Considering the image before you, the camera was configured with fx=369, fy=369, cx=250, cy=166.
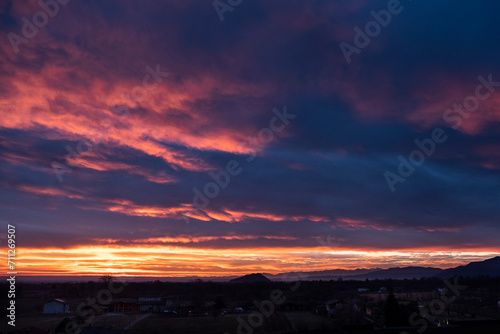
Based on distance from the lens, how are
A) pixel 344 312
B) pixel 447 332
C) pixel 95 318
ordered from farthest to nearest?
pixel 95 318 → pixel 344 312 → pixel 447 332

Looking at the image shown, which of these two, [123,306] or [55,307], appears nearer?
[55,307]

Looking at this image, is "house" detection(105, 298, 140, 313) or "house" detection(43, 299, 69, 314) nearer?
"house" detection(43, 299, 69, 314)

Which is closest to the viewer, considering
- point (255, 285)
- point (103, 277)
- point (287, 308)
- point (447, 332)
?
point (447, 332)

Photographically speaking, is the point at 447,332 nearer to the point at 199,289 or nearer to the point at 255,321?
the point at 255,321

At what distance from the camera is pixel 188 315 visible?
7175 centimetres

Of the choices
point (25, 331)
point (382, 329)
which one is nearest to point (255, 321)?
point (382, 329)

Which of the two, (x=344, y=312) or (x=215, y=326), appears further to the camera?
(x=344, y=312)

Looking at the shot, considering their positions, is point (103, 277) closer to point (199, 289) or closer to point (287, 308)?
point (199, 289)

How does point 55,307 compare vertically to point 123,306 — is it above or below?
above

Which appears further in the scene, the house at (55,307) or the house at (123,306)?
the house at (123,306)

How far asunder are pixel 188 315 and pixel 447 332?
4652cm

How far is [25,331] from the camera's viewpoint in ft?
121

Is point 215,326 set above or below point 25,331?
below

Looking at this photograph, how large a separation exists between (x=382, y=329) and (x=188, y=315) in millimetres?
40048
